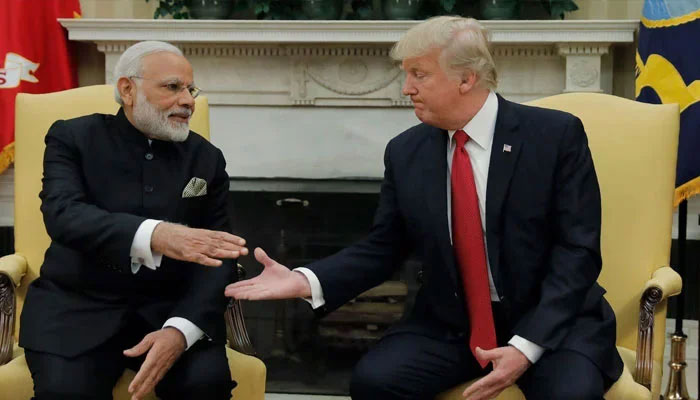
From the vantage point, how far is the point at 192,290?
2178 mm

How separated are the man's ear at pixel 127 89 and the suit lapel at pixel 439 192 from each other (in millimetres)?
793

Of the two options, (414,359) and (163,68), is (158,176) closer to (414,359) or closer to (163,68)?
(163,68)

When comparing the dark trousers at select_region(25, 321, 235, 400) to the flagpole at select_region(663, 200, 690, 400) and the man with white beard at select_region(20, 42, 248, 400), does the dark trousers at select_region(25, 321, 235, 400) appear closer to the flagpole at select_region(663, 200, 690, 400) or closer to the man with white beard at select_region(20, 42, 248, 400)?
the man with white beard at select_region(20, 42, 248, 400)

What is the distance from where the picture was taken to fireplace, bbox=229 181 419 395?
12.4ft

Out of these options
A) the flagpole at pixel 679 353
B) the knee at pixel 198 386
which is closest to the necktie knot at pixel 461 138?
the knee at pixel 198 386

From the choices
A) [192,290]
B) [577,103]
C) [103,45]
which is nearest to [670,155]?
[577,103]

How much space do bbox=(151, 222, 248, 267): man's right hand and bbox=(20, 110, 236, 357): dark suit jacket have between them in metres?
0.09

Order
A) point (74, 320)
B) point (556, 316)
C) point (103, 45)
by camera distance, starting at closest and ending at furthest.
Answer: point (556, 316), point (74, 320), point (103, 45)

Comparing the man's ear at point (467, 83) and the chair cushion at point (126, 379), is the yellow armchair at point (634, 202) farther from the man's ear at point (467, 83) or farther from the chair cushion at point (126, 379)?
the chair cushion at point (126, 379)

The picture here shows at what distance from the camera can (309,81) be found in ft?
13.1

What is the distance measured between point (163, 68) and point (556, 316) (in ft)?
3.86

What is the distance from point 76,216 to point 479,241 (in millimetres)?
985

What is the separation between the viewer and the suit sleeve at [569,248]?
1977 mm

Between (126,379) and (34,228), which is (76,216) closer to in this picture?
(126,379)
